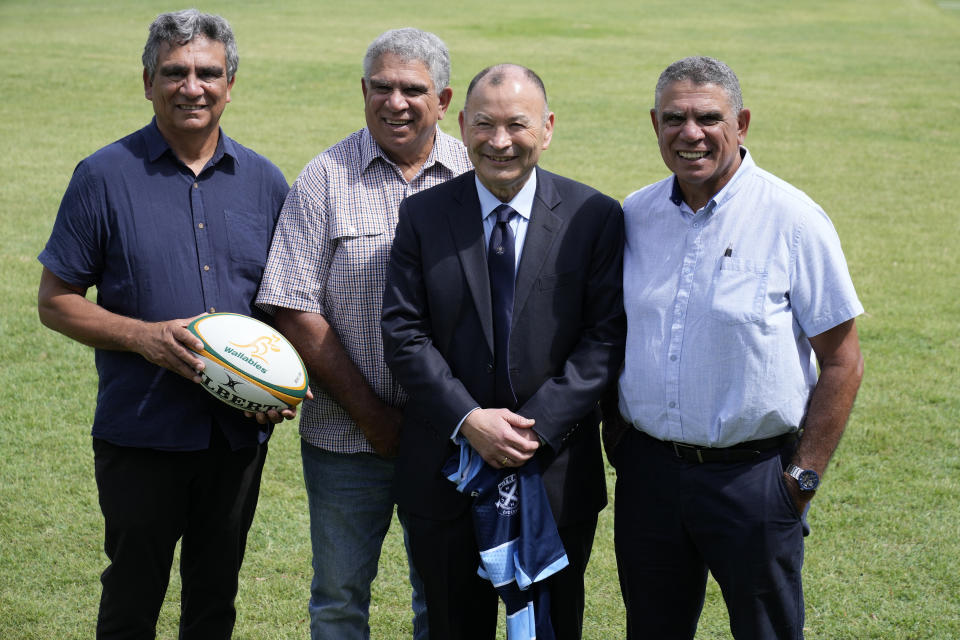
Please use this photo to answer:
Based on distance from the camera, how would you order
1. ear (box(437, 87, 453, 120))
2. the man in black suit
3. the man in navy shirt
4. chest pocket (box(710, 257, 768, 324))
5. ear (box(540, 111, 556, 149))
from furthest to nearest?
ear (box(437, 87, 453, 120)) < the man in navy shirt < ear (box(540, 111, 556, 149)) < the man in black suit < chest pocket (box(710, 257, 768, 324))

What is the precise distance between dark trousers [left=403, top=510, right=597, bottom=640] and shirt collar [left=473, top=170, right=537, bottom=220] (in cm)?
114

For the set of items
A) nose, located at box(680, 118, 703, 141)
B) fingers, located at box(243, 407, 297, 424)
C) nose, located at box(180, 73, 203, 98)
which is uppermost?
nose, located at box(180, 73, 203, 98)

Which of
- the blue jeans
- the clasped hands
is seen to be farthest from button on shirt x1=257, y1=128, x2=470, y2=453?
the clasped hands

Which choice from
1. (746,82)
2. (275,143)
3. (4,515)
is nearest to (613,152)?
(275,143)

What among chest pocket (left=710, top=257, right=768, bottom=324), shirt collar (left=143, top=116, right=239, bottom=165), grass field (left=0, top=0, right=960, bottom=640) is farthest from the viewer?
grass field (left=0, top=0, right=960, bottom=640)

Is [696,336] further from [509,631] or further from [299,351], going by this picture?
[299,351]

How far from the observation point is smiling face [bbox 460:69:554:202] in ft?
11.9

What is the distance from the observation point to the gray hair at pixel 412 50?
13.3 ft

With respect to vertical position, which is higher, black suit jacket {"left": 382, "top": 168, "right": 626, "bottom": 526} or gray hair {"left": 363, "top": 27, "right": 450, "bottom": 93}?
gray hair {"left": 363, "top": 27, "right": 450, "bottom": 93}

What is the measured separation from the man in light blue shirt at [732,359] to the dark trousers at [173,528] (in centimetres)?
167

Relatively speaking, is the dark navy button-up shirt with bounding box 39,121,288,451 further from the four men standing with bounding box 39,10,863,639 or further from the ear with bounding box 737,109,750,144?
the ear with bounding box 737,109,750,144

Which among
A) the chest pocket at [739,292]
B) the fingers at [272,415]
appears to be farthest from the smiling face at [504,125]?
the fingers at [272,415]

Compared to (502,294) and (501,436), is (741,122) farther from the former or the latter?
(501,436)

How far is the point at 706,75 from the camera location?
3641 millimetres
